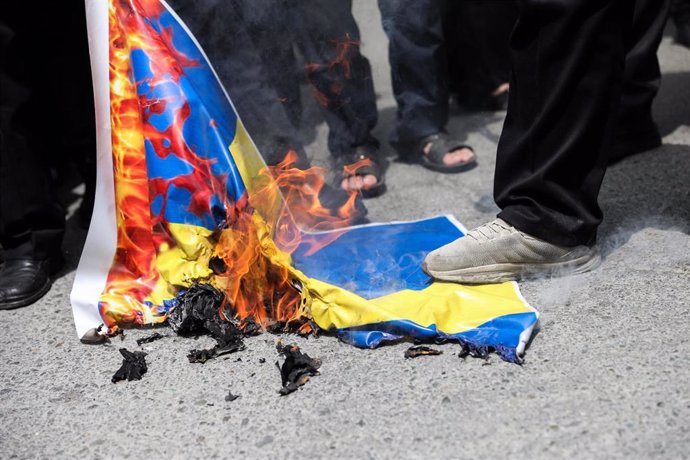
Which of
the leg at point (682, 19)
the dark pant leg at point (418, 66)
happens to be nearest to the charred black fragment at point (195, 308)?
the dark pant leg at point (418, 66)

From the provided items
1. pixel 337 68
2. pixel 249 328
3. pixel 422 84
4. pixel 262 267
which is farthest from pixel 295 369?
pixel 422 84

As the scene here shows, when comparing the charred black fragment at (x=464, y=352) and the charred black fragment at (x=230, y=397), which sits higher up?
the charred black fragment at (x=464, y=352)

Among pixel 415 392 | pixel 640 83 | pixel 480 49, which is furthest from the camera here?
pixel 480 49

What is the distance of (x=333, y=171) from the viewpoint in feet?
9.82

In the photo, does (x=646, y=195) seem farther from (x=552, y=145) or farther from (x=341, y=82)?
(x=341, y=82)

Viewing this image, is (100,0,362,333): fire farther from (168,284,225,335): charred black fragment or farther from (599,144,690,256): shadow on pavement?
(599,144,690,256): shadow on pavement

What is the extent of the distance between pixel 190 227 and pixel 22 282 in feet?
2.73

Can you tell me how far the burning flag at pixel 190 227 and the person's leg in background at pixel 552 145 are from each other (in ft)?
0.38

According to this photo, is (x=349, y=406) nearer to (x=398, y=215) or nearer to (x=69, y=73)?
(x=398, y=215)

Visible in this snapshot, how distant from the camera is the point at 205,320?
2191mm

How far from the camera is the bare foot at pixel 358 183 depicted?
9.65 feet

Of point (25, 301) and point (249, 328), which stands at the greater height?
point (249, 328)

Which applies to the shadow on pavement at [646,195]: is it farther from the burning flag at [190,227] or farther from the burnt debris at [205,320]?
the burnt debris at [205,320]

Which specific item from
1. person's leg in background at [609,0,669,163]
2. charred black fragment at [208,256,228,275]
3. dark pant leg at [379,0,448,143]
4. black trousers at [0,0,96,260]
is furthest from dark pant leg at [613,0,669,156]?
black trousers at [0,0,96,260]
